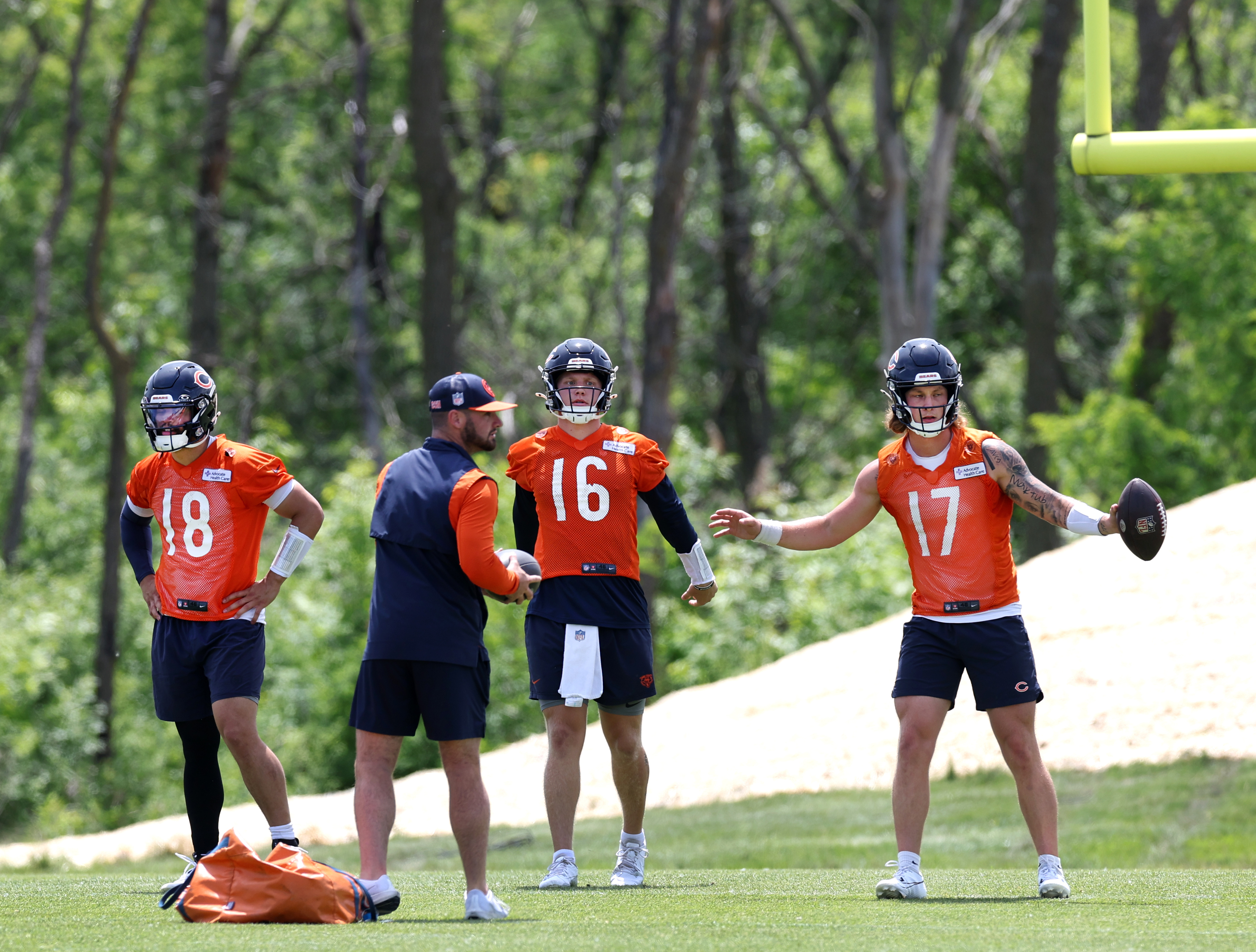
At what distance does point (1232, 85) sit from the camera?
113 ft

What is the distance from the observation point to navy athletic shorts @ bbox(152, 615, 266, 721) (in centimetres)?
681

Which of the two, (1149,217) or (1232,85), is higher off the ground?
(1232,85)

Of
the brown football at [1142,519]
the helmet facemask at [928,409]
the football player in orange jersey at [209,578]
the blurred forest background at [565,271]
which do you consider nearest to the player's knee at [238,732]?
the football player in orange jersey at [209,578]

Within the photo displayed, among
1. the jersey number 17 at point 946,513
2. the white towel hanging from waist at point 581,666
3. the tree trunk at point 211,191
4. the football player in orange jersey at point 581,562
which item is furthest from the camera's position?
the tree trunk at point 211,191

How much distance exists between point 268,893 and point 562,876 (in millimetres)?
1720

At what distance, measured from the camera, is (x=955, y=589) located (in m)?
6.66

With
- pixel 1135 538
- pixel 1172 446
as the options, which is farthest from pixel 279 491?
pixel 1172 446

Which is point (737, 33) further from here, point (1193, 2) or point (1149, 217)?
point (1149, 217)

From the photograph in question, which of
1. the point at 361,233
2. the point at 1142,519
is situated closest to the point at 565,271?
the point at 361,233

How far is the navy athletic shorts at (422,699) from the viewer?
594cm

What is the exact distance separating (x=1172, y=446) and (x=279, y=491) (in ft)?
59.9

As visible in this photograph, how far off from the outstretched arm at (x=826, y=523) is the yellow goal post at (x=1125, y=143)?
1.58 meters

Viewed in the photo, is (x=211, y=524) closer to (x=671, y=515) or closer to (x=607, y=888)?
(x=671, y=515)

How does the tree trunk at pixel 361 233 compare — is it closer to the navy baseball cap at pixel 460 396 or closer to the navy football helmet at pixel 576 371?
the navy football helmet at pixel 576 371
